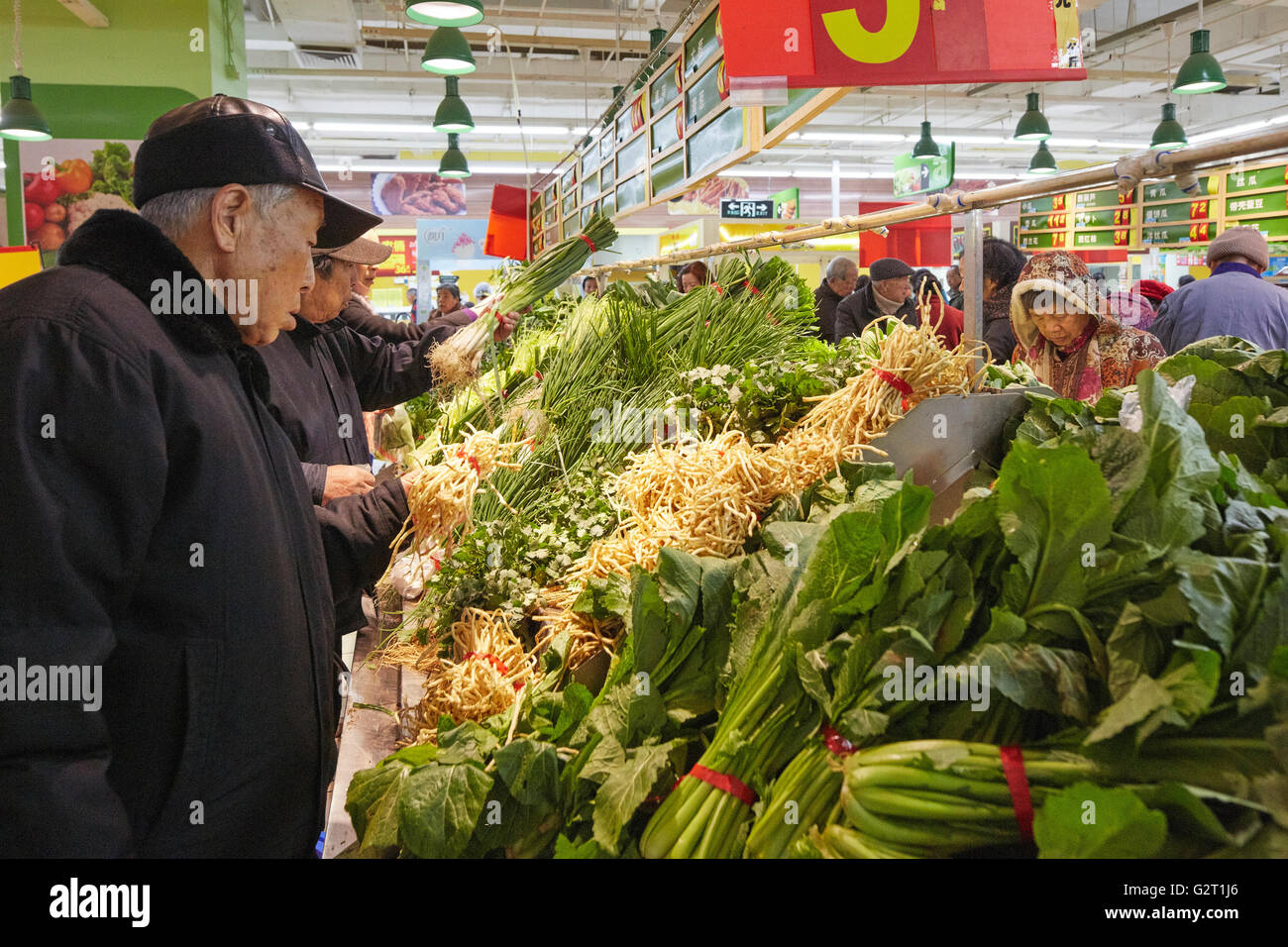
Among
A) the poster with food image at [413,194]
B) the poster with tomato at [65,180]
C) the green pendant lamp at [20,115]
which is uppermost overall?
the poster with food image at [413,194]

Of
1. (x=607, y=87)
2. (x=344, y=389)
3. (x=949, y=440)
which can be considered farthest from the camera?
(x=607, y=87)

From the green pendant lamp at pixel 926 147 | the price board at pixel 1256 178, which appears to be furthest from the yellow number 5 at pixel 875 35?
the price board at pixel 1256 178

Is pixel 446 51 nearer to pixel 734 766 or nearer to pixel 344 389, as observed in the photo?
pixel 344 389

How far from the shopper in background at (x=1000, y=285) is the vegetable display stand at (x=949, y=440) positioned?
2299 millimetres

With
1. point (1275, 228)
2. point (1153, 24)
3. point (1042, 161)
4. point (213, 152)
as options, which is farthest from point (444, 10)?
point (1275, 228)

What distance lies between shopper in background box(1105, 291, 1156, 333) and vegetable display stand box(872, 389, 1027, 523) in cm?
165

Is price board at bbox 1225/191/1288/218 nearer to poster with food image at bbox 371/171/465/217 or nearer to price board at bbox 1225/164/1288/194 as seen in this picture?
price board at bbox 1225/164/1288/194

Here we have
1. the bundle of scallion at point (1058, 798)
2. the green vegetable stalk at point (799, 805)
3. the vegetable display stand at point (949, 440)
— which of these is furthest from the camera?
the vegetable display stand at point (949, 440)

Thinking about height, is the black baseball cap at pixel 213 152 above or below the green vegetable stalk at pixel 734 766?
above

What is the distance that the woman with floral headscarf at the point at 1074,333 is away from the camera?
9.85ft

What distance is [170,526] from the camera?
1.33m

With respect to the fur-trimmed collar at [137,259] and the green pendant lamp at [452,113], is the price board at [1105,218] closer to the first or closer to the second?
the green pendant lamp at [452,113]

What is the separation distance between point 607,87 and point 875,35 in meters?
10.5
